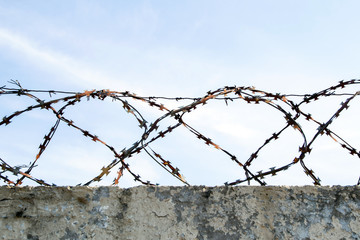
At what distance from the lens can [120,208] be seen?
82.5 inches

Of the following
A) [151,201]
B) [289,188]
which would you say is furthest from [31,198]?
[289,188]

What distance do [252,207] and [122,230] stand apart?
703 millimetres

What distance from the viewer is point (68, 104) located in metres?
2.45

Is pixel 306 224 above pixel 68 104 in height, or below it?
below

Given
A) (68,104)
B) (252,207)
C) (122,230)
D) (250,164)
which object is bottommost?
(122,230)

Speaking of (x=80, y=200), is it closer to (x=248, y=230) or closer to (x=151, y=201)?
(x=151, y=201)

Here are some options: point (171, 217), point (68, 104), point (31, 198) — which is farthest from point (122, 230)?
point (68, 104)

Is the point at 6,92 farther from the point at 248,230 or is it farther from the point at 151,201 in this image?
the point at 248,230

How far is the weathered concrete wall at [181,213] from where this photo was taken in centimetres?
202

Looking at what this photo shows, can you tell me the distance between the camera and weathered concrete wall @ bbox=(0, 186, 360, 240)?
202cm

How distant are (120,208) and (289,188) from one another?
92 cm

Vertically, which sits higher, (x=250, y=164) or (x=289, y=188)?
(x=250, y=164)

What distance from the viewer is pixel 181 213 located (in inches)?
81.7

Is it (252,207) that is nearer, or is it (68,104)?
(252,207)
